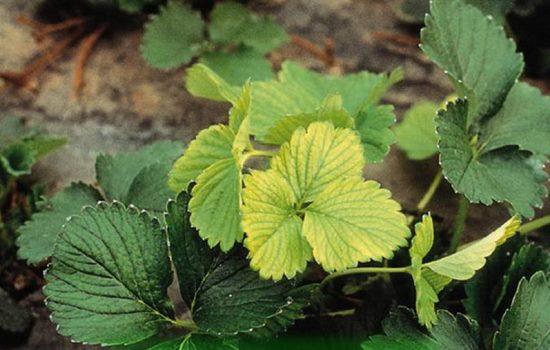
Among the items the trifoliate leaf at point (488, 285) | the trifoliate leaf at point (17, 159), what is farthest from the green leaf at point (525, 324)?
the trifoliate leaf at point (17, 159)

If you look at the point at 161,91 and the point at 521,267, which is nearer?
the point at 521,267

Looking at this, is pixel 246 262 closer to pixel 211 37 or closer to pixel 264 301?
pixel 264 301

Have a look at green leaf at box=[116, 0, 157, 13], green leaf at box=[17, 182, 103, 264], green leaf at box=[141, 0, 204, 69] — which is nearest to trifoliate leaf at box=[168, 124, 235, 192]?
green leaf at box=[17, 182, 103, 264]

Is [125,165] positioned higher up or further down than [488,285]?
further down

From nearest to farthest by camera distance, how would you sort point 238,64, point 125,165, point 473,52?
point 473,52 → point 125,165 → point 238,64

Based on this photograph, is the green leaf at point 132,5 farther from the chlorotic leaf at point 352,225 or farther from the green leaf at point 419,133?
the chlorotic leaf at point 352,225

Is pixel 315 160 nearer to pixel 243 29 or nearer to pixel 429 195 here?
pixel 429 195

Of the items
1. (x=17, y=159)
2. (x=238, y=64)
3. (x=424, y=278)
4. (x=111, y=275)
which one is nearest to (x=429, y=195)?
(x=424, y=278)

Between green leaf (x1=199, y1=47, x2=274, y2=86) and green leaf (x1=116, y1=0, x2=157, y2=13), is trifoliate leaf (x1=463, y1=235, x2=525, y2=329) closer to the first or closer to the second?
green leaf (x1=199, y1=47, x2=274, y2=86)
